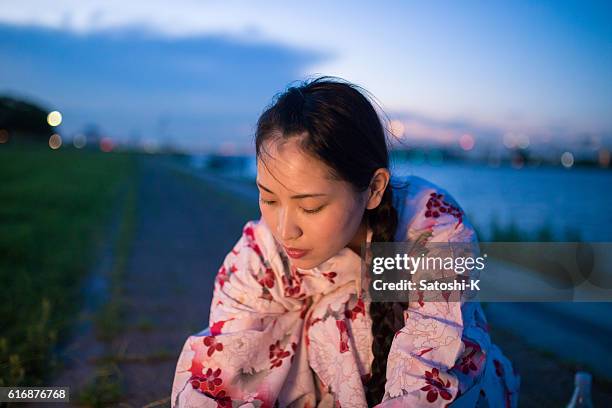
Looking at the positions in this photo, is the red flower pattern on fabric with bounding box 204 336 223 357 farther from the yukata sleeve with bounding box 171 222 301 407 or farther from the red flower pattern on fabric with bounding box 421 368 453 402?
the red flower pattern on fabric with bounding box 421 368 453 402

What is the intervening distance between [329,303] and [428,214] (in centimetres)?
47

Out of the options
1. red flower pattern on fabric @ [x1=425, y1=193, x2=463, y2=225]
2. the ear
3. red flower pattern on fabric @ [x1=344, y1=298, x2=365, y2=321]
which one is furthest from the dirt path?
red flower pattern on fabric @ [x1=425, y1=193, x2=463, y2=225]

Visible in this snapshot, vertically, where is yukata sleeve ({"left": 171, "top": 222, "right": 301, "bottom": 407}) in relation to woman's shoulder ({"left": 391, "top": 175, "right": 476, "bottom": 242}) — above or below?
below

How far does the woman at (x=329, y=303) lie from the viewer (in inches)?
57.1

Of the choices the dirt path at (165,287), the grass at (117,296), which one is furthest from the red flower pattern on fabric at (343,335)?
the grass at (117,296)

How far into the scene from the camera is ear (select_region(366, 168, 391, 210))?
62.8 inches

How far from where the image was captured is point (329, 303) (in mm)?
1769

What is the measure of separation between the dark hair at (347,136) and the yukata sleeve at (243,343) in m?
0.31

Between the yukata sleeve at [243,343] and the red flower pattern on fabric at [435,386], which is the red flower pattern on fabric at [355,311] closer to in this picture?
the yukata sleeve at [243,343]

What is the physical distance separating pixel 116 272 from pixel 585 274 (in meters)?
3.85

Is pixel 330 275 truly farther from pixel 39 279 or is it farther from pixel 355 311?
pixel 39 279

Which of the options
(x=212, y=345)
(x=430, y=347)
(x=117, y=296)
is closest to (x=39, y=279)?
(x=117, y=296)

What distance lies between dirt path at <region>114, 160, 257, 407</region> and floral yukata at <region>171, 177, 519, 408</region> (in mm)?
608

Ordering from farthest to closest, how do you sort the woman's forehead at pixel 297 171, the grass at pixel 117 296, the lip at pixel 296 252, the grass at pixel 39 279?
the grass at pixel 117 296 → the grass at pixel 39 279 → the lip at pixel 296 252 → the woman's forehead at pixel 297 171
